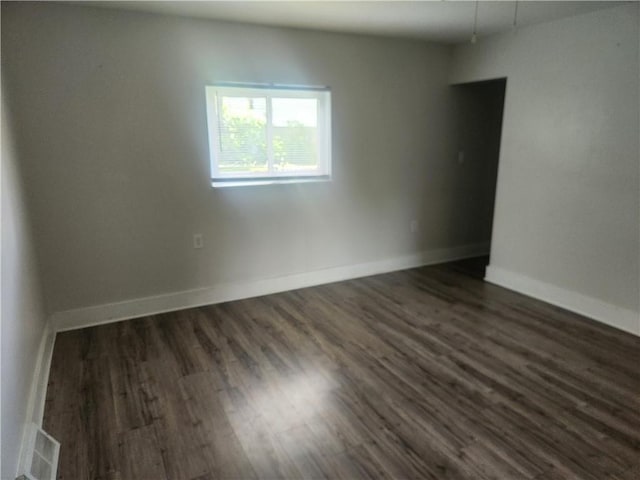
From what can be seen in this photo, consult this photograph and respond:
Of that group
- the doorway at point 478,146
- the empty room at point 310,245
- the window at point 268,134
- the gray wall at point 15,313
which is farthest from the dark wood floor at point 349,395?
the doorway at point 478,146

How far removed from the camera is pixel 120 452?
190cm

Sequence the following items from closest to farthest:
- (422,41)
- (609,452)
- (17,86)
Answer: (609,452) < (17,86) < (422,41)

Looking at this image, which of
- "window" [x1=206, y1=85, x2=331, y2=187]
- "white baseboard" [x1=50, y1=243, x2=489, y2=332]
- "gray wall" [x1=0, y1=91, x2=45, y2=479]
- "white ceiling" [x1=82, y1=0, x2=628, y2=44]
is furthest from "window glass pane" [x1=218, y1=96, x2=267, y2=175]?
"gray wall" [x1=0, y1=91, x2=45, y2=479]

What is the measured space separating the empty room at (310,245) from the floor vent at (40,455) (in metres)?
0.01

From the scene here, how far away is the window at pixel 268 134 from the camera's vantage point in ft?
11.5

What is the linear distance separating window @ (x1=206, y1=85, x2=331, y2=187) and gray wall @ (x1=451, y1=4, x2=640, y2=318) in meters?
1.70

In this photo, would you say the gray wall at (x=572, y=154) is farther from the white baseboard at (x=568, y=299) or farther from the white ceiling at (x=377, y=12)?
the white ceiling at (x=377, y=12)

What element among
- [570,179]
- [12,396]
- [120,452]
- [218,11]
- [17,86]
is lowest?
[120,452]

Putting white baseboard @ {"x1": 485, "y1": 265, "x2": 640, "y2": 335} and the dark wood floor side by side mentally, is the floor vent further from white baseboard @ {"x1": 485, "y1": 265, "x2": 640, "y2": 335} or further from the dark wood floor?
white baseboard @ {"x1": 485, "y1": 265, "x2": 640, "y2": 335}

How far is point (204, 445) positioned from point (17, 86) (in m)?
2.62

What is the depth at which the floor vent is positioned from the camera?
1724mm

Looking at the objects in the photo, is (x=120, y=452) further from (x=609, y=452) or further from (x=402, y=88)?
(x=402, y=88)

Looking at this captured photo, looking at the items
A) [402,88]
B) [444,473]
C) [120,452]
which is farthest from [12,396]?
[402,88]

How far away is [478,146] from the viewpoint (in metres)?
4.80
